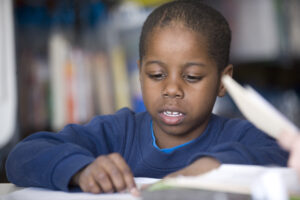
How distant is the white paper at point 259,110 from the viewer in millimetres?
348

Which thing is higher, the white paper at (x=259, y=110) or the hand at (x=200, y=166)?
the white paper at (x=259, y=110)

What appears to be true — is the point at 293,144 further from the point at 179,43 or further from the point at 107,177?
the point at 179,43

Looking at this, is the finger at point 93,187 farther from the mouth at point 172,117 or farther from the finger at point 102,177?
the mouth at point 172,117

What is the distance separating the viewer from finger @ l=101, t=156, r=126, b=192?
0.54 m

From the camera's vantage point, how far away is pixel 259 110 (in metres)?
0.35

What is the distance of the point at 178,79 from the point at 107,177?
279 mm

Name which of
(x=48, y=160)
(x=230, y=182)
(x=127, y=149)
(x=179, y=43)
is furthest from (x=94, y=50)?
(x=230, y=182)

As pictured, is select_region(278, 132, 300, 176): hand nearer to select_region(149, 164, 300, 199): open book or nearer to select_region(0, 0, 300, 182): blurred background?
select_region(149, 164, 300, 199): open book

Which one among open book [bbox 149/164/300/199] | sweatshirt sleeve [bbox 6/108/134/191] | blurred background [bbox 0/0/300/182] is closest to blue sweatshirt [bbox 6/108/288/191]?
sweatshirt sleeve [bbox 6/108/134/191]

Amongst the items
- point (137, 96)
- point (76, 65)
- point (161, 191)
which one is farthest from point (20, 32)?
point (161, 191)

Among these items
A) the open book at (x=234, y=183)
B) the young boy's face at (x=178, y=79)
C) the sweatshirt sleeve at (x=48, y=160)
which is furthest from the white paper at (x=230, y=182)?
the young boy's face at (x=178, y=79)

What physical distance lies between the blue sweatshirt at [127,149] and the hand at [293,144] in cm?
16

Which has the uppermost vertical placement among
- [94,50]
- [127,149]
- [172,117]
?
[94,50]

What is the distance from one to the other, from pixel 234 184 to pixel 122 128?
1.89ft
